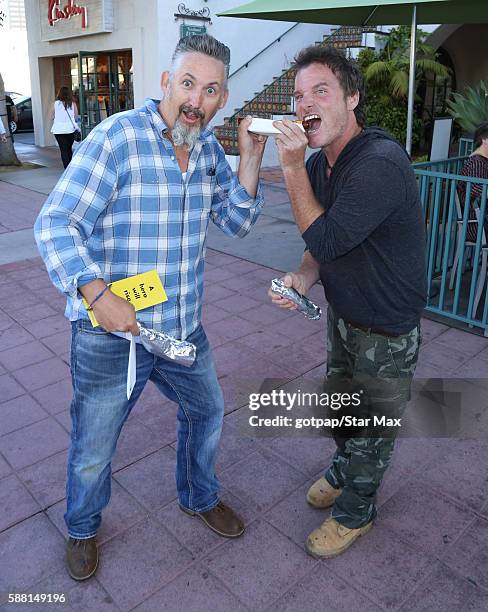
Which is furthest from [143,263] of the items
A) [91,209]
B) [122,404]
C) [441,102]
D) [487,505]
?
[441,102]

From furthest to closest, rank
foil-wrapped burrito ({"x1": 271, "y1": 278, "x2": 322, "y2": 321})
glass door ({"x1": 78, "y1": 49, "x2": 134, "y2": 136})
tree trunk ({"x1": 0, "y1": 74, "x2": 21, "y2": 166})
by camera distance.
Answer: glass door ({"x1": 78, "y1": 49, "x2": 134, "y2": 136}) → tree trunk ({"x1": 0, "y1": 74, "x2": 21, "y2": 166}) → foil-wrapped burrito ({"x1": 271, "y1": 278, "x2": 322, "y2": 321})

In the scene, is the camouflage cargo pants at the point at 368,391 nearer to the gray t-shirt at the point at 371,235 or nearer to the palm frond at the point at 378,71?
the gray t-shirt at the point at 371,235

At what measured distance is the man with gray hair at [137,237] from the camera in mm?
1862

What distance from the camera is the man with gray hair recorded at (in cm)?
186

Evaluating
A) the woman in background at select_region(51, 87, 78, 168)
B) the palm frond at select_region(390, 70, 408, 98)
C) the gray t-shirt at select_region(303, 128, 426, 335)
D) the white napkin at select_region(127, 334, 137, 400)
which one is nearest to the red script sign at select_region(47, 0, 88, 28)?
the woman in background at select_region(51, 87, 78, 168)

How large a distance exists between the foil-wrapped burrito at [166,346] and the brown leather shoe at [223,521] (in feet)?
2.90

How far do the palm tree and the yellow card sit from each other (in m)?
9.06

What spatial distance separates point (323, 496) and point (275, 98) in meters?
11.4

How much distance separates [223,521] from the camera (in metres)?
2.54

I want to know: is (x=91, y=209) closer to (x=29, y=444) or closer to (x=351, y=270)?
(x=351, y=270)

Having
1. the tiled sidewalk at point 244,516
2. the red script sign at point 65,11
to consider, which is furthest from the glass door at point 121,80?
the tiled sidewalk at point 244,516

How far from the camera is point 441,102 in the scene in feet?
53.2

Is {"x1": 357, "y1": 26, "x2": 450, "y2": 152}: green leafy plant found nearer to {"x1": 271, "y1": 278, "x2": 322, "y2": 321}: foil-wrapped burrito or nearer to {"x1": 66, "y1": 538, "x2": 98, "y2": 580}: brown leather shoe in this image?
{"x1": 271, "y1": 278, "x2": 322, "y2": 321}: foil-wrapped burrito

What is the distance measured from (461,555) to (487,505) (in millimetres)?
380
